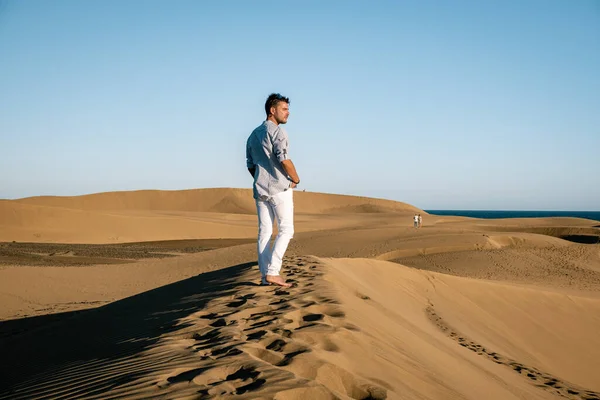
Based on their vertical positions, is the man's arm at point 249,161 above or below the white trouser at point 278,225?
above

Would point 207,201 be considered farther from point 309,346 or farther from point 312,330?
point 309,346

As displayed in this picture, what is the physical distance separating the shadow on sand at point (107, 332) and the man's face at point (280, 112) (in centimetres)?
200

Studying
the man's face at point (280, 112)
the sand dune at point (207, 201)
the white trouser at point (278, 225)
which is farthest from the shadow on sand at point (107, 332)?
the sand dune at point (207, 201)

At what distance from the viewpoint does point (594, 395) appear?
4.88 m

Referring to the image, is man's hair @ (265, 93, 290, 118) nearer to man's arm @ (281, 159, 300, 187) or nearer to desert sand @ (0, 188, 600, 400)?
man's arm @ (281, 159, 300, 187)

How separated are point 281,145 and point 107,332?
102 inches

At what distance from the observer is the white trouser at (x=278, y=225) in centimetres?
551

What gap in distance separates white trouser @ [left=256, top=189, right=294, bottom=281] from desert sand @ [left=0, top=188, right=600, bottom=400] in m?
0.34

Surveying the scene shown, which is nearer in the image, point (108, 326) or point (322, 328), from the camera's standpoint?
point (322, 328)

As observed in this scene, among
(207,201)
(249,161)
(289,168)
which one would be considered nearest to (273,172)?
(289,168)

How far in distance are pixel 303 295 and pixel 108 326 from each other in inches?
84.4

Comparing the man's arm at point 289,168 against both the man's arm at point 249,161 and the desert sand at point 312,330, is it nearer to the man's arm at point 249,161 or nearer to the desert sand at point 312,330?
the man's arm at point 249,161

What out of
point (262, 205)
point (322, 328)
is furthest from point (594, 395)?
point (262, 205)

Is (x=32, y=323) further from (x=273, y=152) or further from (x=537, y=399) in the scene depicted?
(x=537, y=399)
